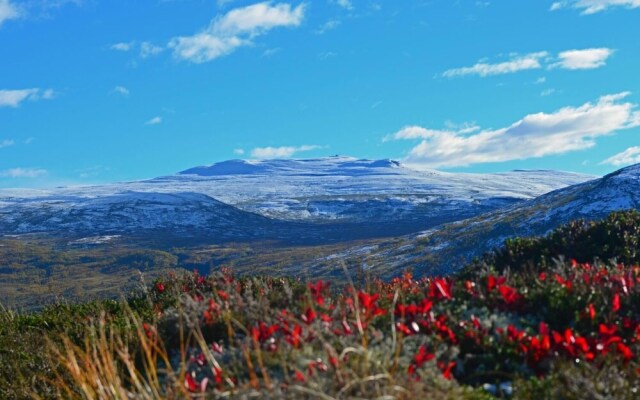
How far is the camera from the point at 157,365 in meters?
6.90

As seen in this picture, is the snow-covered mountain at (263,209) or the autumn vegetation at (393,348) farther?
the snow-covered mountain at (263,209)

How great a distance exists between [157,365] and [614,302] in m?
4.19

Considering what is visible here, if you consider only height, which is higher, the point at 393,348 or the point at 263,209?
the point at 393,348

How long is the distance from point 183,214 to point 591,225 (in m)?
140

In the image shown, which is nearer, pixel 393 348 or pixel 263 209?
pixel 393 348

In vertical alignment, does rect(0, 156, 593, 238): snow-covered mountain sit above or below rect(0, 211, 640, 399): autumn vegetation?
below

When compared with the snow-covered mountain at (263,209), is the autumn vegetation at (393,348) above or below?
above

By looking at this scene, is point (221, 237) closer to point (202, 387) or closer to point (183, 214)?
point (183, 214)

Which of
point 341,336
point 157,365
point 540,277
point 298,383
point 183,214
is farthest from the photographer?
point 183,214

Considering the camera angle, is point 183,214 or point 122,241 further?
point 183,214

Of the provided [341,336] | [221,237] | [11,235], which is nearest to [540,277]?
[341,336]

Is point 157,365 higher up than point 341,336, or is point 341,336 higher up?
point 341,336

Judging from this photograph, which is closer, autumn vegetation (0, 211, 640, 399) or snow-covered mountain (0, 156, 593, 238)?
autumn vegetation (0, 211, 640, 399)

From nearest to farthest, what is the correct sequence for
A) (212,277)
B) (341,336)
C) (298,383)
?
(298,383) → (341,336) → (212,277)
